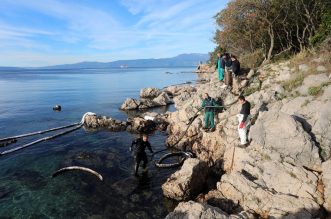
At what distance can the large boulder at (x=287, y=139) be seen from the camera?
1539 cm

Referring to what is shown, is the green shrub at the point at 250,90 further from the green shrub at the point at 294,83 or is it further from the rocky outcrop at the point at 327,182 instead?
the rocky outcrop at the point at 327,182

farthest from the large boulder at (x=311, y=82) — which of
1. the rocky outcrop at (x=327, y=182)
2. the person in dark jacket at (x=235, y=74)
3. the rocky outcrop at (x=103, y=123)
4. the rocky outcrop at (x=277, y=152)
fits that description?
the rocky outcrop at (x=103, y=123)

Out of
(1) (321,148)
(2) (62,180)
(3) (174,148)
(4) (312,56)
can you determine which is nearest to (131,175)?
(2) (62,180)

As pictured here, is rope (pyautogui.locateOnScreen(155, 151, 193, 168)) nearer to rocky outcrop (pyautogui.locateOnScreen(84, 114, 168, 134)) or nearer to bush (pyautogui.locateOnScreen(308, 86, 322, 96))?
rocky outcrop (pyautogui.locateOnScreen(84, 114, 168, 134))

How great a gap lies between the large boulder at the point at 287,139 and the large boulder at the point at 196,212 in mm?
6451

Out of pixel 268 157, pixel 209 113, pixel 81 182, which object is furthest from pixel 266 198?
pixel 81 182

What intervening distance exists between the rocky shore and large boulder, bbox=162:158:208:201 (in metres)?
0.05

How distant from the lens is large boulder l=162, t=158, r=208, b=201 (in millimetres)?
15688

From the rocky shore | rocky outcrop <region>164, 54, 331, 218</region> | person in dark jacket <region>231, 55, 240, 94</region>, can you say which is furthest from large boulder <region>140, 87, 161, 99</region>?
rocky outcrop <region>164, 54, 331, 218</region>

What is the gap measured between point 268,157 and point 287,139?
58.3 inches

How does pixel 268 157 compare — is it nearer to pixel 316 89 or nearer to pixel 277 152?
pixel 277 152

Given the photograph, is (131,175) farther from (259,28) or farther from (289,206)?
(259,28)

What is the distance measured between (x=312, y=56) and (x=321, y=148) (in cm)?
1304

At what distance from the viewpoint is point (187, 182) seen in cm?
1577
